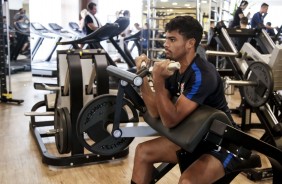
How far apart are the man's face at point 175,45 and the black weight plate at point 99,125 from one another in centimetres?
39

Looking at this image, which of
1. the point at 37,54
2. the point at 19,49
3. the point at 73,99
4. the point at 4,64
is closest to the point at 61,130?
the point at 73,99

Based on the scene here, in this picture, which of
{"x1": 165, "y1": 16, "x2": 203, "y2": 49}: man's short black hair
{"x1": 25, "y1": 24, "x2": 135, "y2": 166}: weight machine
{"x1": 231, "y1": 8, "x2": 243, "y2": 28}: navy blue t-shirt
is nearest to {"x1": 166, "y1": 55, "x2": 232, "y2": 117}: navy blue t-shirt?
{"x1": 165, "y1": 16, "x2": 203, "y2": 49}: man's short black hair

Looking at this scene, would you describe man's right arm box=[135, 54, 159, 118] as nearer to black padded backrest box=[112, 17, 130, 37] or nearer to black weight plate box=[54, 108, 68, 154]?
black weight plate box=[54, 108, 68, 154]

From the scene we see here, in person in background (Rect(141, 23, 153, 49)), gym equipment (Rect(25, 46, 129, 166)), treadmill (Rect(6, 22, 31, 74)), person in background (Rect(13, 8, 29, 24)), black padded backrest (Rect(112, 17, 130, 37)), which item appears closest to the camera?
gym equipment (Rect(25, 46, 129, 166))

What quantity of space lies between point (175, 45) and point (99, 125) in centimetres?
60

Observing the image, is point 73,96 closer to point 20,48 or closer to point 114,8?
point 20,48

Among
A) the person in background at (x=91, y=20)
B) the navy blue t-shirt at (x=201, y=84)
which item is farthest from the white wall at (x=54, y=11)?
the navy blue t-shirt at (x=201, y=84)

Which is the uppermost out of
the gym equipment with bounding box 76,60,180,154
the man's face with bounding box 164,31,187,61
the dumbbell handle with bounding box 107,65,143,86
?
the man's face with bounding box 164,31,187,61

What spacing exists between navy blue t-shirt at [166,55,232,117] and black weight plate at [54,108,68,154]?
46.1 inches

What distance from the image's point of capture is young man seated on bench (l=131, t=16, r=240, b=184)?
1.65 m

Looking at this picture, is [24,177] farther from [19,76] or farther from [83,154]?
[19,76]

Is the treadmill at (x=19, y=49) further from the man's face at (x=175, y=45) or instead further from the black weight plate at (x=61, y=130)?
the man's face at (x=175, y=45)

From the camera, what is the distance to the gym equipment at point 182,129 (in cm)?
156

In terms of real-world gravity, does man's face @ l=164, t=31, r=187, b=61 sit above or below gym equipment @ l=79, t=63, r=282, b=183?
above
